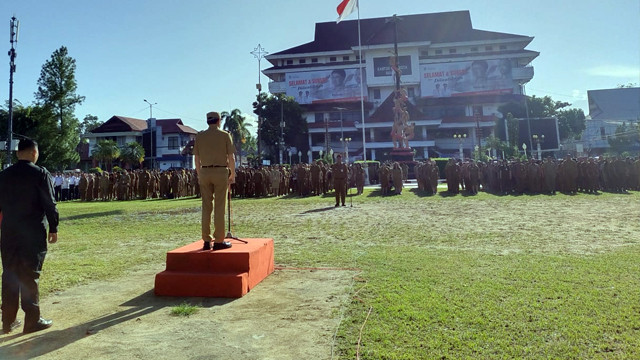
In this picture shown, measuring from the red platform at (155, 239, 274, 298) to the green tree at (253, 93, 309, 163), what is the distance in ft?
184

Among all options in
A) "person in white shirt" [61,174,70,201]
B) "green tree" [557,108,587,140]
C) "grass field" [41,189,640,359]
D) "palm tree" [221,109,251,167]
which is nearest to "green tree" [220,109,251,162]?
"palm tree" [221,109,251,167]

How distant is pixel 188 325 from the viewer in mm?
3582

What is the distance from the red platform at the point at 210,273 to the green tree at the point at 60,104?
38.7 meters

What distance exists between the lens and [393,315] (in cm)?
364

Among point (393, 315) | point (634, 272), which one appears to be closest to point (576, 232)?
point (634, 272)

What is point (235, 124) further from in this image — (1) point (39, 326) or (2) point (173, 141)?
(1) point (39, 326)

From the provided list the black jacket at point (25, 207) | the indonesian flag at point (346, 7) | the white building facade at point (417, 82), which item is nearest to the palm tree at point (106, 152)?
the white building facade at point (417, 82)

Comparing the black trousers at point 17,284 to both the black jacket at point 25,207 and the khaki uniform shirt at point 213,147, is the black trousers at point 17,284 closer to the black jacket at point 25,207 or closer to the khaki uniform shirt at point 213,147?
the black jacket at point 25,207

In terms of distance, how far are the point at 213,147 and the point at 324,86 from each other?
66.7 m

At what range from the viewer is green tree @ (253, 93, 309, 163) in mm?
60281

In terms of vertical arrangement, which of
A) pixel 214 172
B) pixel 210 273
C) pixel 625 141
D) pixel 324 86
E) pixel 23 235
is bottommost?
pixel 210 273

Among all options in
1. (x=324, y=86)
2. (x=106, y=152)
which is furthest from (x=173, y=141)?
(x=324, y=86)

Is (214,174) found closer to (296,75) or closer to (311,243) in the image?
(311,243)

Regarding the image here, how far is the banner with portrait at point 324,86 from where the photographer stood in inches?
2704
